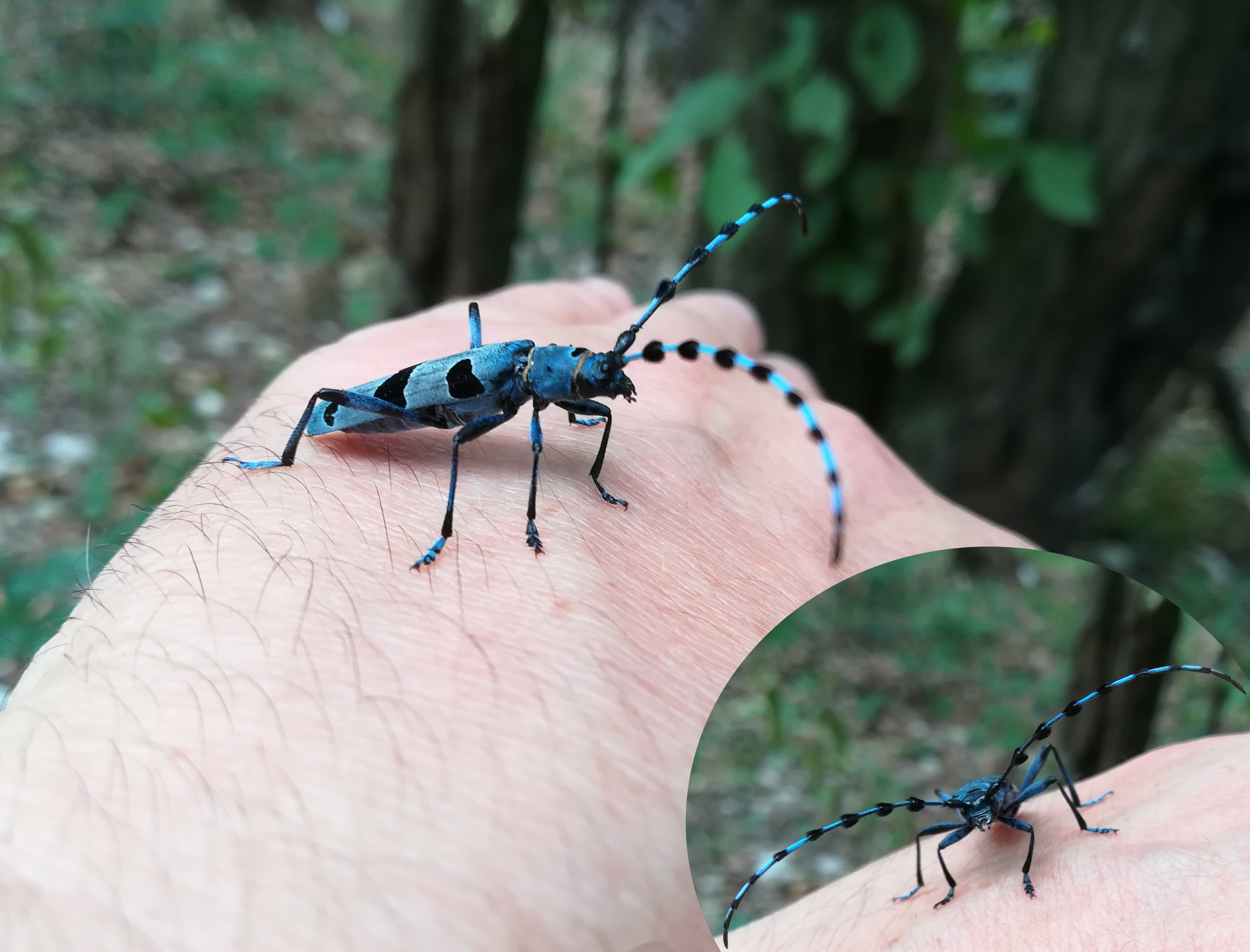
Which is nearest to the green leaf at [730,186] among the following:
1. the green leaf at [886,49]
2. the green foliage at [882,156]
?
the green foliage at [882,156]

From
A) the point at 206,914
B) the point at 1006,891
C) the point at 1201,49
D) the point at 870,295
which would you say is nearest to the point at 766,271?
the point at 870,295

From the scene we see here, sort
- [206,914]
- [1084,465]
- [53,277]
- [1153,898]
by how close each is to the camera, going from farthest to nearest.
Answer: [53,277] → [1084,465] → [1153,898] → [206,914]

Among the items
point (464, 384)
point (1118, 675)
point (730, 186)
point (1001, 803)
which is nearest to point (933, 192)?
point (730, 186)

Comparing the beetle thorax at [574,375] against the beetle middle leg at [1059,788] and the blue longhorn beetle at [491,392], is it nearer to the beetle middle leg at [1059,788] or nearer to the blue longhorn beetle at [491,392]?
the blue longhorn beetle at [491,392]

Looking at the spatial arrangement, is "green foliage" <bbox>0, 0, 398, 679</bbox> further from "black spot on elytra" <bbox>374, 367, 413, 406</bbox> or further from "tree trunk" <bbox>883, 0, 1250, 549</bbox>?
"tree trunk" <bbox>883, 0, 1250, 549</bbox>

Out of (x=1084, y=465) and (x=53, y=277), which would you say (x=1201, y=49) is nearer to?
(x=1084, y=465)

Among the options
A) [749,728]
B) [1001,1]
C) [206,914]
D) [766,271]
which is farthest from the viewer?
[766,271]
